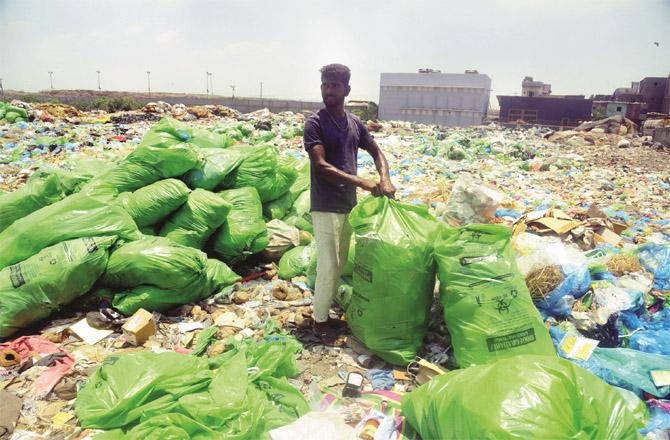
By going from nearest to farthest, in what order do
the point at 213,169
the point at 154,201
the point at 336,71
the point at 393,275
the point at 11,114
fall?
the point at 393,275
the point at 336,71
the point at 154,201
the point at 213,169
the point at 11,114

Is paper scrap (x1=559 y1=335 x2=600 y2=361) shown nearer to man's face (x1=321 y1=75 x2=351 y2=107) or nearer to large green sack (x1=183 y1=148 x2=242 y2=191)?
man's face (x1=321 y1=75 x2=351 y2=107)

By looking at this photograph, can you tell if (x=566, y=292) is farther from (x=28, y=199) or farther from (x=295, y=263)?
(x=28, y=199)

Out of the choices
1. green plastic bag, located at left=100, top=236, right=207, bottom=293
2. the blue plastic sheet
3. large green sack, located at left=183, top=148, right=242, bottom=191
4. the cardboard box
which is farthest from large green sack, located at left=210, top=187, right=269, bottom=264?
the blue plastic sheet

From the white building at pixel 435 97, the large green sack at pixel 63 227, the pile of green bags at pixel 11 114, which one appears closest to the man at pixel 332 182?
the large green sack at pixel 63 227

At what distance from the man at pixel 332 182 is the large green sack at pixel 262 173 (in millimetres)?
1421

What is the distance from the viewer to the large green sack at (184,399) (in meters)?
1.42

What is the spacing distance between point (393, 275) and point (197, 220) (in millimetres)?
1577

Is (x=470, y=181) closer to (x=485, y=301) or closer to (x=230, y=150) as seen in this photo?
(x=485, y=301)

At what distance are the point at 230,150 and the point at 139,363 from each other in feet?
7.55

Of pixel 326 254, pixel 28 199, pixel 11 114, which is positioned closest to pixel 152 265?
pixel 326 254

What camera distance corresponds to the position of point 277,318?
268 cm

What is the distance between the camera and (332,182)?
2.21 m

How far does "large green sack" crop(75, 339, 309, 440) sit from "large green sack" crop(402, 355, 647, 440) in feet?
2.08

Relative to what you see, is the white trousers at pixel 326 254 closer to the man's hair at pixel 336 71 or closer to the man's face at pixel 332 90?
the man's face at pixel 332 90
